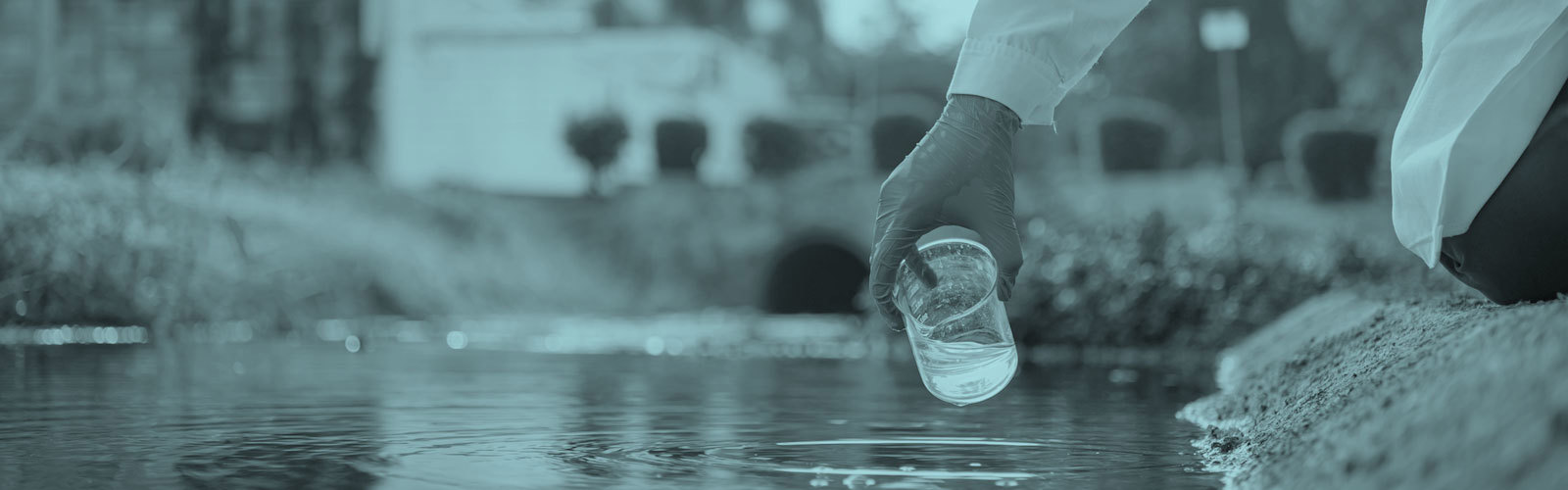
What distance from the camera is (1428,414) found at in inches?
65.1

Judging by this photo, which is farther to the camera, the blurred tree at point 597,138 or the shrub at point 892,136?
the blurred tree at point 597,138

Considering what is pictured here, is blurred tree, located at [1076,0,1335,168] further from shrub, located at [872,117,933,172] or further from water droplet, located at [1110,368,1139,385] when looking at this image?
water droplet, located at [1110,368,1139,385]

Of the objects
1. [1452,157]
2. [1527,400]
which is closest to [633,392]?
[1452,157]

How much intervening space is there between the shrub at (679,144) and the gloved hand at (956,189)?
26.4 metres

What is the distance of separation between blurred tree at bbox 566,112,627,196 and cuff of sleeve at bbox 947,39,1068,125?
27108 mm

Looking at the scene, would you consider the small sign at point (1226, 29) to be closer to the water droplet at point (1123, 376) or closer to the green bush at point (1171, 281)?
the green bush at point (1171, 281)

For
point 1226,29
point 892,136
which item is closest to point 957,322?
point 1226,29

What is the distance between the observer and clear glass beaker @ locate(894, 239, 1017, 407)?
8.90ft

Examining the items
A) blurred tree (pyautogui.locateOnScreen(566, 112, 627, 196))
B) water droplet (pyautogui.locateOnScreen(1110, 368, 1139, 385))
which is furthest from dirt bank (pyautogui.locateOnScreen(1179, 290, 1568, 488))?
blurred tree (pyautogui.locateOnScreen(566, 112, 627, 196))

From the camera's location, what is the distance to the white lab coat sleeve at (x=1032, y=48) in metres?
2.48

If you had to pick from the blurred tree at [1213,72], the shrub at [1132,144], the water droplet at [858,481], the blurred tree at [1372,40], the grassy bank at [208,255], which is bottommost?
the water droplet at [858,481]

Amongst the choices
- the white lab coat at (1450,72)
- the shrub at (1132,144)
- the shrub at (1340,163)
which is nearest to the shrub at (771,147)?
the shrub at (1132,144)

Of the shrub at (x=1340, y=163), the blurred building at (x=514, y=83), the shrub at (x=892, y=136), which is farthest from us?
the blurred building at (x=514, y=83)

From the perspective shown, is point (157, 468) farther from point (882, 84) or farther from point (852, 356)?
point (882, 84)
